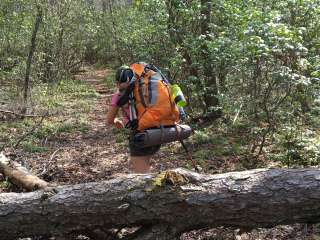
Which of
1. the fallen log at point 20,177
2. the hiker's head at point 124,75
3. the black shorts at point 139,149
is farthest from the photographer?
the fallen log at point 20,177

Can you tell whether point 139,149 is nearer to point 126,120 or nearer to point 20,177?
point 126,120

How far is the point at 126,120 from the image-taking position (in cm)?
511

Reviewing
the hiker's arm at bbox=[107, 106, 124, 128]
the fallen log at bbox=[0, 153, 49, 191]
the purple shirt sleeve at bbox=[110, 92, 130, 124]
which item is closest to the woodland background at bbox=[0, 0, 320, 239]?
the fallen log at bbox=[0, 153, 49, 191]

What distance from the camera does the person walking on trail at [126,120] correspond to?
4.91 metres

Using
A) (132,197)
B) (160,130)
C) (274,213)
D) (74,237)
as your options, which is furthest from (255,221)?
(74,237)

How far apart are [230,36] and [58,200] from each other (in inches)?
200

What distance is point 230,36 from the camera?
8141 mm

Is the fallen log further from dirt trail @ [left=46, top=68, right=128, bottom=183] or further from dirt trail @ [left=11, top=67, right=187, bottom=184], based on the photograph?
dirt trail @ [left=46, top=68, right=128, bottom=183]

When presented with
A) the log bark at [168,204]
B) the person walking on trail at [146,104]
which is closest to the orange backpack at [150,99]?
the person walking on trail at [146,104]

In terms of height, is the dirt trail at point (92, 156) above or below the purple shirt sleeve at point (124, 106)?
below

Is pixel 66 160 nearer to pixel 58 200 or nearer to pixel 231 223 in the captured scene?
pixel 58 200

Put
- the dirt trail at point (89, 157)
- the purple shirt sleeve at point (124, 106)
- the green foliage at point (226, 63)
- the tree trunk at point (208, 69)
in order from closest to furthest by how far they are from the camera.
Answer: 1. the purple shirt sleeve at point (124, 106)
2. the green foliage at point (226, 63)
3. the dirt trail at point (89, 157)
4. the tree trunk at point (208, 69)

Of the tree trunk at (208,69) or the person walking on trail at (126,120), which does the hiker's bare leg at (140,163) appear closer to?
the person walking on trail at (126,120)

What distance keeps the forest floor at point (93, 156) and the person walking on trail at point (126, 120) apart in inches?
41.5
